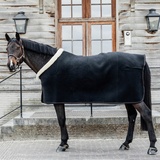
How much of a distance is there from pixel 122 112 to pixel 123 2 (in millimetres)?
2678

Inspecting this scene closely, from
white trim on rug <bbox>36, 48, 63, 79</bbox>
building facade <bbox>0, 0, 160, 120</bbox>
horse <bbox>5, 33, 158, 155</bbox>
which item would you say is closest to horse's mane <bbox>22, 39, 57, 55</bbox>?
horse <bbox>5, 33, 158, 155</bbox>

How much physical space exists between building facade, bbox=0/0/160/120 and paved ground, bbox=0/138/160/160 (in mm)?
2061

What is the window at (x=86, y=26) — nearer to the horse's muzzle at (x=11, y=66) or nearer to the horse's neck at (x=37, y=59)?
the horse's neck at (x=37, y=59)

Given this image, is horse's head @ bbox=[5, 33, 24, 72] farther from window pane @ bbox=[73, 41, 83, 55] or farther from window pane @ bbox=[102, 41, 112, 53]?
window pane @ bbox=[102, 41, 112, 53]

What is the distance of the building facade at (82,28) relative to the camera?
9031 mm

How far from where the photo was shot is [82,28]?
9297mm

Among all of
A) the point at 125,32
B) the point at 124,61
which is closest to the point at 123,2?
the point at 125,32

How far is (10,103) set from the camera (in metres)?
9.05

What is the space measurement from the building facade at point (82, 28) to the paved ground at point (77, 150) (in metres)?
2.06

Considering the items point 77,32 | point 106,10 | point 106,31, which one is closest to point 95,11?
point 106,10

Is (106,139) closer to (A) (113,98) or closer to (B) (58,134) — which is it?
(B) (58,134)

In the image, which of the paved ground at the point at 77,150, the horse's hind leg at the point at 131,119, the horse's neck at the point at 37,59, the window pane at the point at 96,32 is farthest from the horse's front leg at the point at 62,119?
the window pane at the point at 96,32

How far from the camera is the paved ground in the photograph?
601 centimetres

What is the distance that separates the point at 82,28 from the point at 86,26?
109mm
